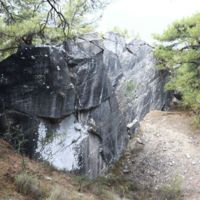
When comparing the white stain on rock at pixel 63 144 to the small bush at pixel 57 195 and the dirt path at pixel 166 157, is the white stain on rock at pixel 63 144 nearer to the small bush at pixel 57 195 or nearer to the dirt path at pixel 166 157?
the small bush at pixel 57 195

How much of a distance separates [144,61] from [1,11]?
24.4 feet

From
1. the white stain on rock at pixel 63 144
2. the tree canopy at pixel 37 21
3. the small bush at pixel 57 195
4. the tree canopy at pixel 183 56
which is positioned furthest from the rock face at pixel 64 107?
the tree canopy at pixel 183 56

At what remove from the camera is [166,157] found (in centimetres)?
1100

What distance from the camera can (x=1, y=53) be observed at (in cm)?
984

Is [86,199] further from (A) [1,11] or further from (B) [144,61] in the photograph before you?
(B) [144,61]

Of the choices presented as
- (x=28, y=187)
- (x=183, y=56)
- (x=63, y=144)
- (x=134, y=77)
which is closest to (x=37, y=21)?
(x=63, y=144)

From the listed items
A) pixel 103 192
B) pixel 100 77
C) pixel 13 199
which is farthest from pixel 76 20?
pixel 13 199

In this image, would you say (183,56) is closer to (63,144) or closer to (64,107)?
(64,107)

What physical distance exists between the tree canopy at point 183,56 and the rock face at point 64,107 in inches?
126

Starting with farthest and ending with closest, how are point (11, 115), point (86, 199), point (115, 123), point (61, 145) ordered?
point (115, 123), point (61, 145), point (11, 115), point (86, 199)

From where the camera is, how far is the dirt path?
32.8 feet

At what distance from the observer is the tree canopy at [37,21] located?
8.25 metres

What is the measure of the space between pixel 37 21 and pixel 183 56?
19.7 feet

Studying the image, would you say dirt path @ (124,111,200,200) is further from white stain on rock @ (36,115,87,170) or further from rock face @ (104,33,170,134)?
white stain on rock @ (36,115,87,170)
